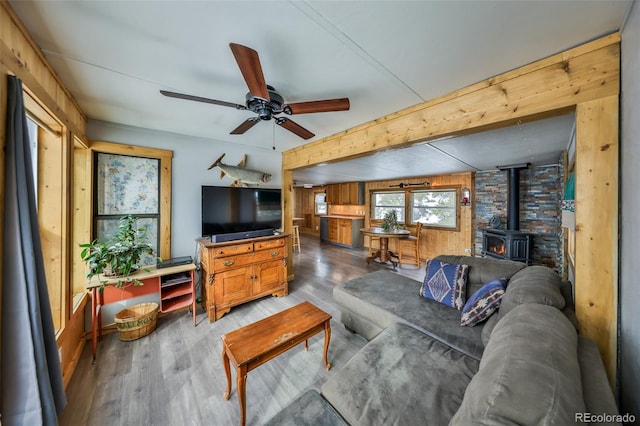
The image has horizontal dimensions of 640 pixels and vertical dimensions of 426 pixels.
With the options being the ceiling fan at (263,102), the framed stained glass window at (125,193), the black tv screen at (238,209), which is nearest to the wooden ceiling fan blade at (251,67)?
the ceiling fan at (263,102)

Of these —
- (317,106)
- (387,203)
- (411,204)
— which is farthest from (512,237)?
(317,106)

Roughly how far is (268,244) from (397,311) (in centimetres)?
192

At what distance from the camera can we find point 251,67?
Answer: 3.84 feet

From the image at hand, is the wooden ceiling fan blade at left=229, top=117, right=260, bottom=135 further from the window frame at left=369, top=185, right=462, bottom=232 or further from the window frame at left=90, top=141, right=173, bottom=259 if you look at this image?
the window frame at left=369, top=185, right=462, bottom=232

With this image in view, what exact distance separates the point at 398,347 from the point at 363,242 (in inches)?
222

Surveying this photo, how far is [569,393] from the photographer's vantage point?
2.09ft

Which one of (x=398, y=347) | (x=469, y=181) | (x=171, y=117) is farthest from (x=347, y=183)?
(x=398, y=347)

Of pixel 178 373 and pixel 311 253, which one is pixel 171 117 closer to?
pixel 178 373

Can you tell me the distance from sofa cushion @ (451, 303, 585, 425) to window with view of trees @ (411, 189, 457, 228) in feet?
16.4

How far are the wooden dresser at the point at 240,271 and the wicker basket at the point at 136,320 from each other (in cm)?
54

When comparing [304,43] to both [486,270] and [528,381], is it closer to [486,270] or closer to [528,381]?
[528,381]

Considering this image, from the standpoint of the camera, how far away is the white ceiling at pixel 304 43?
1.06 meters

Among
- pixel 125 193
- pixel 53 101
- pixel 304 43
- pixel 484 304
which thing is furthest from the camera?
pixel 125 193

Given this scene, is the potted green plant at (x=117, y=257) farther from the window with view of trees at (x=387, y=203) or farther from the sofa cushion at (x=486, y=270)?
the window with view of trees at (x=387, y=203)
